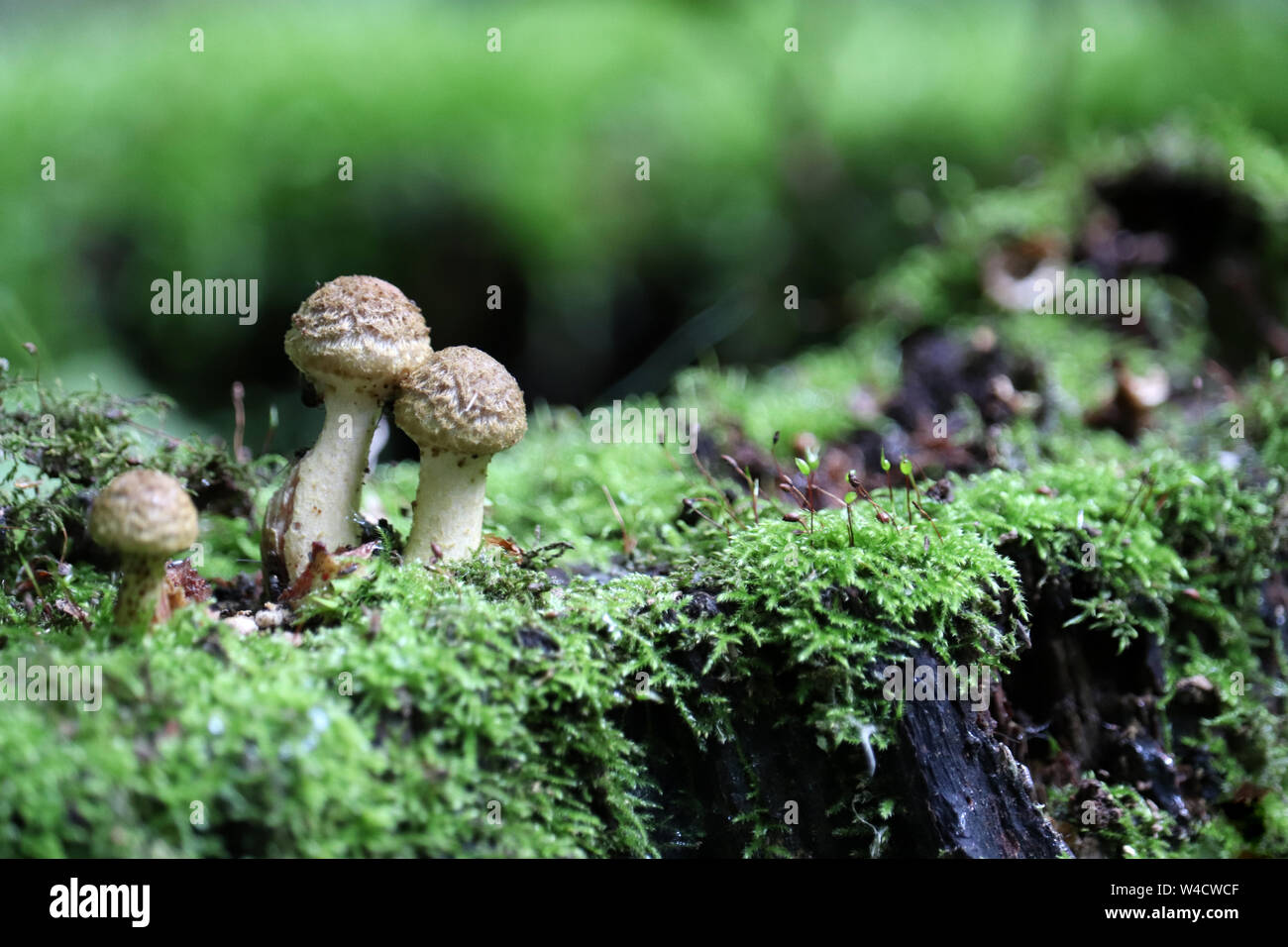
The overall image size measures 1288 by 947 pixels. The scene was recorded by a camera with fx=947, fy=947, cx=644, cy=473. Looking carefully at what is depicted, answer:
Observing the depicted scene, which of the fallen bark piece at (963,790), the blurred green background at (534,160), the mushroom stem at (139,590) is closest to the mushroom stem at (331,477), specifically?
the mushroom stem at (139,590)

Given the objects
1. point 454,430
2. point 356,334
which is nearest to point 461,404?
point 454,430

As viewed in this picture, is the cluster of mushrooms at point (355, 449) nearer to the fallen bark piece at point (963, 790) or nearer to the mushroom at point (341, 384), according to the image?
the mushroom at point (341, 384)

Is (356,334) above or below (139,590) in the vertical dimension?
above

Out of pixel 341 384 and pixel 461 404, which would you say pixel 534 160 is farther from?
pixel 461 404

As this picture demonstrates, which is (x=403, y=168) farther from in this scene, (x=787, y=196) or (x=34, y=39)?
(x=34, y=39)

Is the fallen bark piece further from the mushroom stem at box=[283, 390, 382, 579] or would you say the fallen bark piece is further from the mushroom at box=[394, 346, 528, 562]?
the mushroom stem at box=[283, 390, 382, 579]
